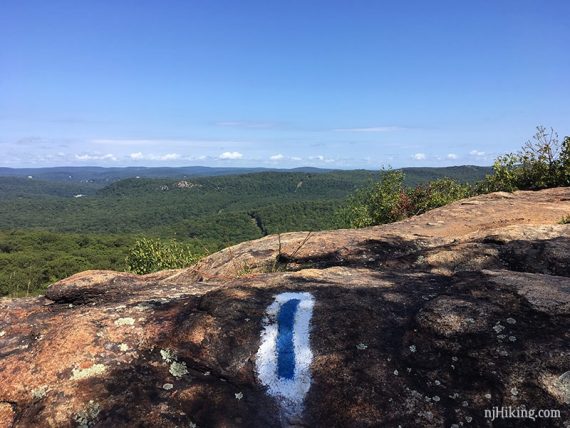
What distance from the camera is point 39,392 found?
15.4 feet

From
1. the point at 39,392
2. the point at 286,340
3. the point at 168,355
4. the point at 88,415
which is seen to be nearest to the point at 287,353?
the point at 286,340

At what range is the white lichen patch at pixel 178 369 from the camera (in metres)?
4.94

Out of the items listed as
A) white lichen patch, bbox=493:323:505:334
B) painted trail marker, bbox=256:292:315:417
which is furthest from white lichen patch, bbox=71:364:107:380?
white lichen patch, bbox=493:323:505:334

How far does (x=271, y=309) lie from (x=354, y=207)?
116ft

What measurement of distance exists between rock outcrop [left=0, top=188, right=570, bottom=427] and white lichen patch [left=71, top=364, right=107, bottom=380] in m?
0.01

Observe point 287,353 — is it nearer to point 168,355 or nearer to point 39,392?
point 168,355

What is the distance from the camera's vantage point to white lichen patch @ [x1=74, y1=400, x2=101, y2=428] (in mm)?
4267

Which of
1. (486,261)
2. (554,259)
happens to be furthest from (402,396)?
(554,259)

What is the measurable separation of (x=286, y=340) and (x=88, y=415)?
233 cm

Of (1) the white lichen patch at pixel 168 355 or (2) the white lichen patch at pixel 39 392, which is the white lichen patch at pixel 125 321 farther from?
(2) the white lichen patch at pixel 39 392

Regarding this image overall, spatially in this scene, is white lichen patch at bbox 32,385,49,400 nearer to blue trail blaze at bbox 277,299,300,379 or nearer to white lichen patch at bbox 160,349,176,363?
white lichen patch at bbox 160,349,176,363

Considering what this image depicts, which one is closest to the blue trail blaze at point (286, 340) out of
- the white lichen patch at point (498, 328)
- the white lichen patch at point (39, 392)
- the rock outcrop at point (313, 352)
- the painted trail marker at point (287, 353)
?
the painted trail marker at point (287, 353)

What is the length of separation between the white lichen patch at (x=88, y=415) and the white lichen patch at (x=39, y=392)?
611 mm

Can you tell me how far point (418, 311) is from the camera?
18.6 feet
